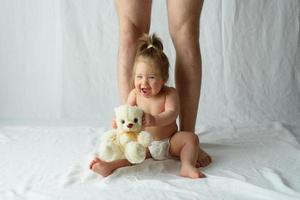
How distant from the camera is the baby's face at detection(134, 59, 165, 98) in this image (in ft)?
4.18

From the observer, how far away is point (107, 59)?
192 cm

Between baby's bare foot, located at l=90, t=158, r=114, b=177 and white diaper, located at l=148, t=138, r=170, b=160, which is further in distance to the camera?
white diaper, located at l=148, t=138, r=170, b=160

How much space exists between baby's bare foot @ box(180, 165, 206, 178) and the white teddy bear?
0.34 ft

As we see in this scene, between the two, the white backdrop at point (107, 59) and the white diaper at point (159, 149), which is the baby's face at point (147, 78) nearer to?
the white diaper at point (159, 149)

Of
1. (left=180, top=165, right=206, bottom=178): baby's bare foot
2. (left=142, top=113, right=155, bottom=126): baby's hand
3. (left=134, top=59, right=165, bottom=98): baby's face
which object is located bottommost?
(left=180, top=165, right=206, bottom=178): baby's bare foot

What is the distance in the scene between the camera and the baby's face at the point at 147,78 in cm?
127

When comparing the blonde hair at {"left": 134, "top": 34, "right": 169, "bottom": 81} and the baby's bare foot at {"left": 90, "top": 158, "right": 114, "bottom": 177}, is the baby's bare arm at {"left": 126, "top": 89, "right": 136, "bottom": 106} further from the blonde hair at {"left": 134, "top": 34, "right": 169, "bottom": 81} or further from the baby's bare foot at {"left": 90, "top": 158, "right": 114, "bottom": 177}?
the baby's bare foot at {"left": 90, "top": 158, "right": 114, "bottom": 177}

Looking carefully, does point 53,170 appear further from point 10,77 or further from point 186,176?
point 10,77

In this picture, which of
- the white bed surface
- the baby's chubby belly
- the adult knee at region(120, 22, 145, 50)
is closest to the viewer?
the white bed surface

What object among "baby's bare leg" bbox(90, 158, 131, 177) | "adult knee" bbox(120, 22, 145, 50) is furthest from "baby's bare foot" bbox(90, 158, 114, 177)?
"adult knee" bbox(120, 22, 145, 50)

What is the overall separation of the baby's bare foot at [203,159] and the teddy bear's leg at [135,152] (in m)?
0.17

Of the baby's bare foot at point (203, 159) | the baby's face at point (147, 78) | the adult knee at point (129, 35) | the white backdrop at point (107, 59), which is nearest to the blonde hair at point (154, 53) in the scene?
the baby's face at point (147, 78)

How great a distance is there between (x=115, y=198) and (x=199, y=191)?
7.5 inches

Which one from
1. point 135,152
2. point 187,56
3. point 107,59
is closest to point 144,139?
point 135,152
